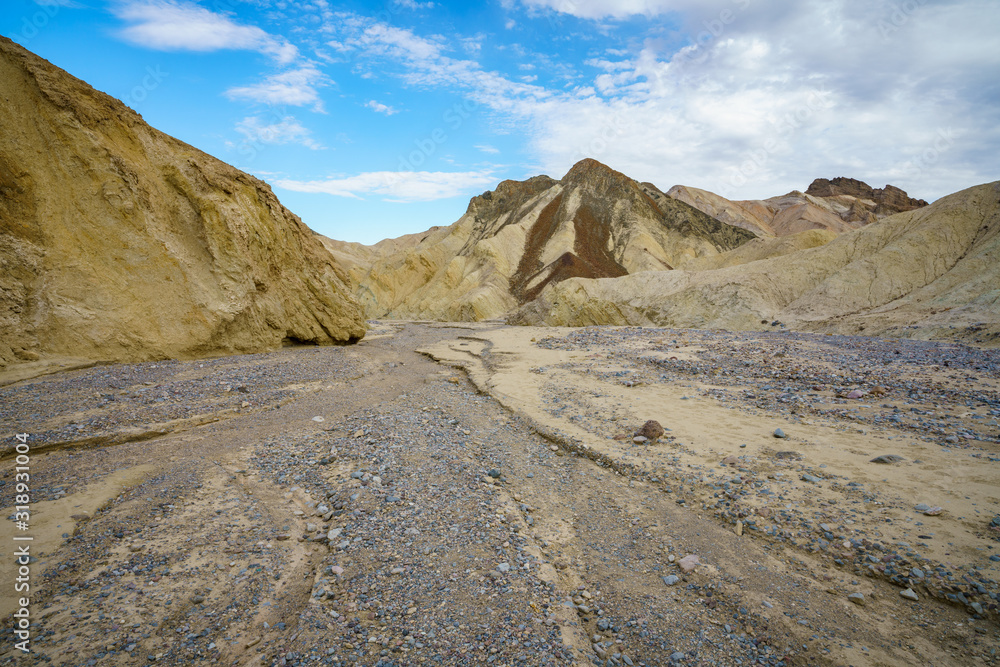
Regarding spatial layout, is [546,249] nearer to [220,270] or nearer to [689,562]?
[220,270]

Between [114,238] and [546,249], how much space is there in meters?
36.1

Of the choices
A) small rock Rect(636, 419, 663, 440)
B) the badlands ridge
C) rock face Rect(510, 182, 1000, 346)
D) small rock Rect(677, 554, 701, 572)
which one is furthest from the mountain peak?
small rock Rect(677, 554, 701, 572)

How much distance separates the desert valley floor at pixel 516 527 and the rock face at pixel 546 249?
2803cm

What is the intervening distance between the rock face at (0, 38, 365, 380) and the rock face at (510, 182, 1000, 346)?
1756cm

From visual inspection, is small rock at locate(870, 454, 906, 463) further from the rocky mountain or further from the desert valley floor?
the rocky mountain

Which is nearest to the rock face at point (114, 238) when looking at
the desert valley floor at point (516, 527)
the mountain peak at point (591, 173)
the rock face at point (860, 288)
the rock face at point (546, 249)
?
the desert valley floor at point (516, 527)

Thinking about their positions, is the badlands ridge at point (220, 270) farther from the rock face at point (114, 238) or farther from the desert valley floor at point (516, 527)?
the desert valley floor at point (516, 527)

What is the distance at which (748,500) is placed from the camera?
Answer: 4766mm

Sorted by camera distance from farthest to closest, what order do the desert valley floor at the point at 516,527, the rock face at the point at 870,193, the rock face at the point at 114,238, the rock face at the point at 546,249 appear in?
1. the rock face at the point at 870,193
2. the rock face at the point at 546,249
3. the rock face at the point at 114,238
4. the desert valley floor at the point at 516,527

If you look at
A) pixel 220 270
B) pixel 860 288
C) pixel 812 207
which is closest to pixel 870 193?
pixel 812 207

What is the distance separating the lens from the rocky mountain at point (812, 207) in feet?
197

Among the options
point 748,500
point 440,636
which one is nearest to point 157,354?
point 440,636

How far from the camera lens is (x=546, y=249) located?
143 ft

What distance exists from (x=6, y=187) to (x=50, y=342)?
355cm
